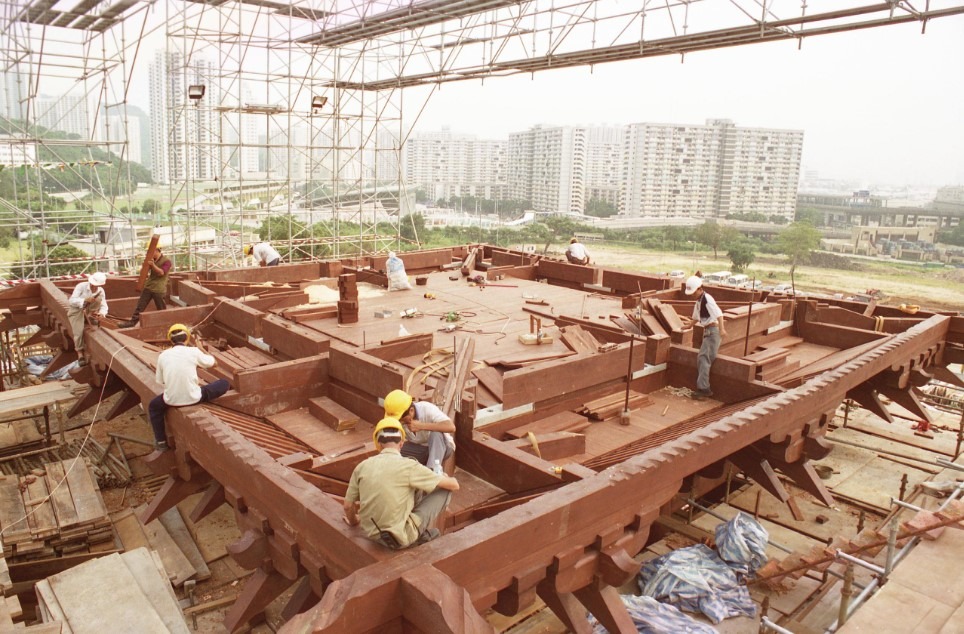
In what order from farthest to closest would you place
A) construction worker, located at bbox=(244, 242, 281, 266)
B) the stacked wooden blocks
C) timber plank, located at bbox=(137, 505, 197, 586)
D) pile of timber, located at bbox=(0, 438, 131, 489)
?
construction worker, located at bbox=(244, 242, 281, 266)
the stacked wooden blocks
pile of timber, located at bbox=(0, 438, 131, 489)
timber plank, located at bbox=(137, 505, 197, 586)

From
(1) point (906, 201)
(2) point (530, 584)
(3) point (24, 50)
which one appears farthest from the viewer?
(1) point (906, 201)

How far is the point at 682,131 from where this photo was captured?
76.6 meters

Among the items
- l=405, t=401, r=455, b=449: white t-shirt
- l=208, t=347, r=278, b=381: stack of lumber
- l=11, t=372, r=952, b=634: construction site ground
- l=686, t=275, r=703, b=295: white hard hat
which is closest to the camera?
l=405, t=401, r=455, b=449: white t-shirt

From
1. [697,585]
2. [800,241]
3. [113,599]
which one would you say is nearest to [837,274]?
[800,241]

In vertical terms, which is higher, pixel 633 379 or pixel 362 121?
pixel 362 121

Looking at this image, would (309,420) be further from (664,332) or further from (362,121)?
(362,121)


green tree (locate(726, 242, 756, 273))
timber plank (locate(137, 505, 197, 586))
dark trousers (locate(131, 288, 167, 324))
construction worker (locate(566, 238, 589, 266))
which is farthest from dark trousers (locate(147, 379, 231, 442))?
green tree (locate(726, 242, 756, 273))

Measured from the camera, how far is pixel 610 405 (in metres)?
9.91

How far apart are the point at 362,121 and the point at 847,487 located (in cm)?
2290

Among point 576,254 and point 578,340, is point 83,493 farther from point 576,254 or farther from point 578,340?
point 576,254

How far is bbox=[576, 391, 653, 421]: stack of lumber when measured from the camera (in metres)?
9.74

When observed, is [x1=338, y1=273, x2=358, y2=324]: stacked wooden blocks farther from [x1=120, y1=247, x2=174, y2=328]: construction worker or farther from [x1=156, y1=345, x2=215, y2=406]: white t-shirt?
[x1=156, y1=345, x2=215, y2=406]: white t-shirt

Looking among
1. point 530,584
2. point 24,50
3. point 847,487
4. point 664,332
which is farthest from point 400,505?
point 24,50

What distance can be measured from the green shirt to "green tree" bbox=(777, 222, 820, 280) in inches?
1916
